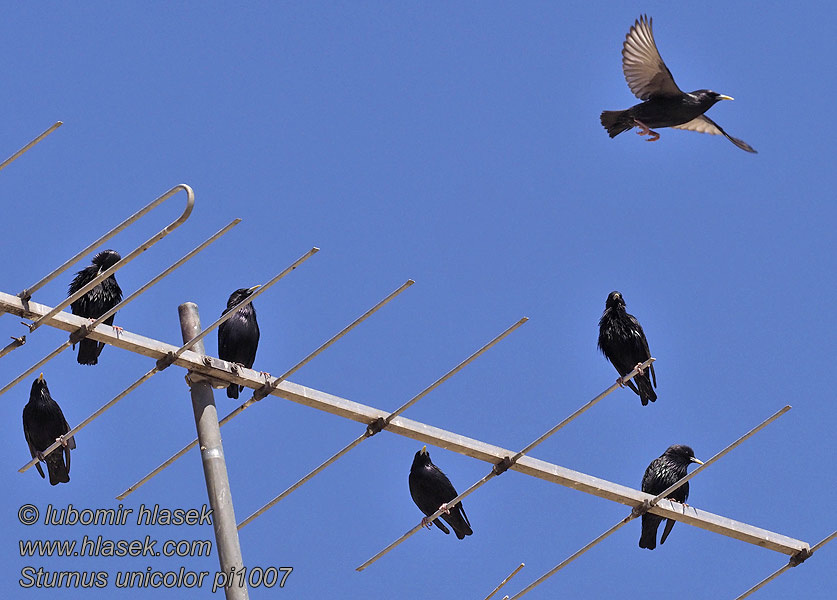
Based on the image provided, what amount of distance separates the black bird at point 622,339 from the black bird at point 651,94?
8.61 ft

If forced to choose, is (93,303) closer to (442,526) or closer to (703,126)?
(442,526)

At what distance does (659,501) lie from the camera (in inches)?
419

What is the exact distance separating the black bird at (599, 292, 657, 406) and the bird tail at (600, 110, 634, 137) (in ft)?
8.94

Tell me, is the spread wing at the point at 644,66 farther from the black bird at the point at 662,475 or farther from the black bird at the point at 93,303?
the black bird at the point at 93,303

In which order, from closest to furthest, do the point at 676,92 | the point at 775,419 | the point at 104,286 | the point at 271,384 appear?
the point at 271,384 → the point at 775,419 → the point at 104,286 → the point at 676,92

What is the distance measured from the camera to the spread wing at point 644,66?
15953 millimetres

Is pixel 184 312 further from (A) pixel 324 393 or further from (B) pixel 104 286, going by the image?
(B) pixel 104 286

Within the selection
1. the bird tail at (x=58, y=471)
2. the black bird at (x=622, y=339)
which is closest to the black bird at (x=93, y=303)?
the bird tail at (x=58, y=471)

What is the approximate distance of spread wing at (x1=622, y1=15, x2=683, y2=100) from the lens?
52.3ft

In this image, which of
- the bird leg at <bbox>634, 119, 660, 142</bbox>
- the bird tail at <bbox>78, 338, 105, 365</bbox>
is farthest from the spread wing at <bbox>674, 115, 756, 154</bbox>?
the bird tail at <bbox>78, 338, 105, 365</bbox>

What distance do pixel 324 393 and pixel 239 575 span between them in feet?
4.39

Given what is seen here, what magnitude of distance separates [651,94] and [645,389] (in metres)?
3.93

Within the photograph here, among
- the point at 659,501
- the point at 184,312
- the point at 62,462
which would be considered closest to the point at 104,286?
the point at 62,462

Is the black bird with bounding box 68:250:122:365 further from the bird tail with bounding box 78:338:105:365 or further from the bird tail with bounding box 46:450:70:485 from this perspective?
the bird tail with bounding box 46:450:70:485
